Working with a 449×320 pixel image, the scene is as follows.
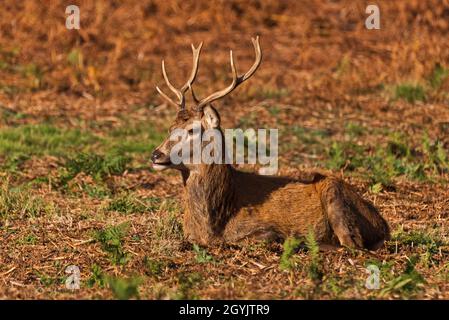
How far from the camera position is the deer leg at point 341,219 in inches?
348

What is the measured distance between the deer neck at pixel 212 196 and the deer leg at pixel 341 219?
2.82ft

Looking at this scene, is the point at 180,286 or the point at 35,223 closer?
the point at 180,286

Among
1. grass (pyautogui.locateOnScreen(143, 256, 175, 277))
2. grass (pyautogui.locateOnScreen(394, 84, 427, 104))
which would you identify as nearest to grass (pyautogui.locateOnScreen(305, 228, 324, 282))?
grass (pyautogui.locateOnScreen(143, 256, 175, 277))

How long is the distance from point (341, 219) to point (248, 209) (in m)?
0.82

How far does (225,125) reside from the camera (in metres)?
13.8

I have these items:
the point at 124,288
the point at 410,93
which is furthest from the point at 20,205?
the point at 410,93

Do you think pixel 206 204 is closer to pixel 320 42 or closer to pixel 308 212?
pixel 308 212

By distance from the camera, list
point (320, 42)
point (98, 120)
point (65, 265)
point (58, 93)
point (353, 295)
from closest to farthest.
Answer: point (353, 295) → point (65, 265) → point (98, 120) → point (58, 93) → point (320, 42)

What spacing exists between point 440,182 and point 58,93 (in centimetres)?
633

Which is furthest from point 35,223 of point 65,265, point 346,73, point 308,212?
point 346,73

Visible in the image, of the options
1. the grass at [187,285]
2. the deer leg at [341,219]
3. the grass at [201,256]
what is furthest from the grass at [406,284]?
the grass at [201,256]

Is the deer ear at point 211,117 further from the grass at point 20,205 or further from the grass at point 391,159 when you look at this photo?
the grass at point 391,159

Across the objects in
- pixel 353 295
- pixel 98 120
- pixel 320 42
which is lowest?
pixel 353 295

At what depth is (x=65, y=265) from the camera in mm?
8406
